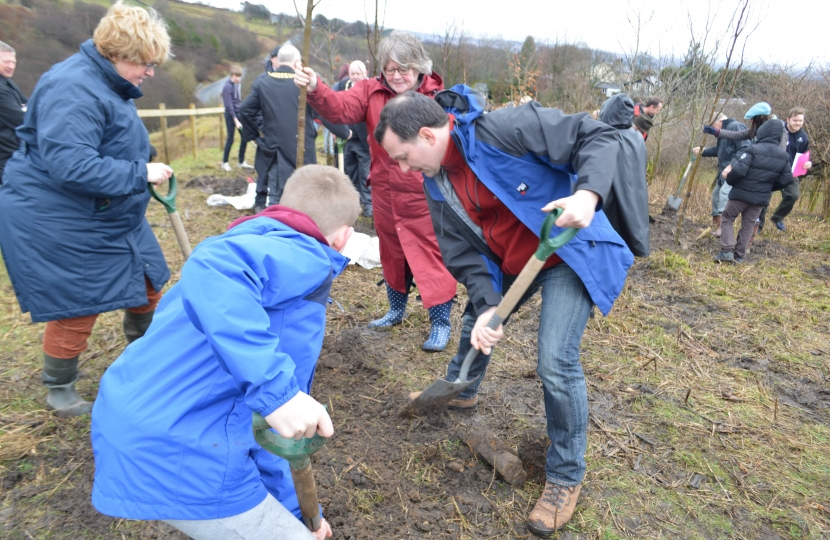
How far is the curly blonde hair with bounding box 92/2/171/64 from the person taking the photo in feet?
7.68

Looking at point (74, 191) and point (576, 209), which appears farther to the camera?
point (74, 191)

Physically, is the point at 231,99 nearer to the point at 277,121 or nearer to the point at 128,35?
the point at 277,121

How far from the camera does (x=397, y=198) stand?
3572mm

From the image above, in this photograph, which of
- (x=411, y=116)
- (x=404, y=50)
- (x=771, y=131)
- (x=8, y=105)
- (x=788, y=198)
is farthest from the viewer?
(x=788, y=198)

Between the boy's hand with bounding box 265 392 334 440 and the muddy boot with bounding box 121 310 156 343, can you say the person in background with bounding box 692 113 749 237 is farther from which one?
the boy's hand with bounding box 265 392 334 440

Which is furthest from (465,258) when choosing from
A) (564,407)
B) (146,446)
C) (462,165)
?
(146,446)

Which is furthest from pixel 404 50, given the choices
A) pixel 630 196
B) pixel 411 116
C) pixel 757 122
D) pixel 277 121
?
pixel 757 122

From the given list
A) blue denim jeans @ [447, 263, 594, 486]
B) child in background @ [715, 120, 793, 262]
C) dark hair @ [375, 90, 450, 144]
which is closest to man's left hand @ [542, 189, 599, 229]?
blue denim jeans @ [447, 263, 594, 486]

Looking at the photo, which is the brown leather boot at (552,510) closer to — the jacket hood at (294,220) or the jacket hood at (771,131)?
the jacket hood at (294,220)

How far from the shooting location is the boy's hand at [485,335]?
208 centimetres

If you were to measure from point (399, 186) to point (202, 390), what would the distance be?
2.46 meters

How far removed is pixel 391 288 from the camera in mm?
4137

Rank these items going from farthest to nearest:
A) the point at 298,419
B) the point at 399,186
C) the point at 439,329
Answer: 1. the point at 439,329
2. the point at 399,186
3. the point at 298,419

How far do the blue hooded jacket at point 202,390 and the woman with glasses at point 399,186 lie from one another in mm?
2107
